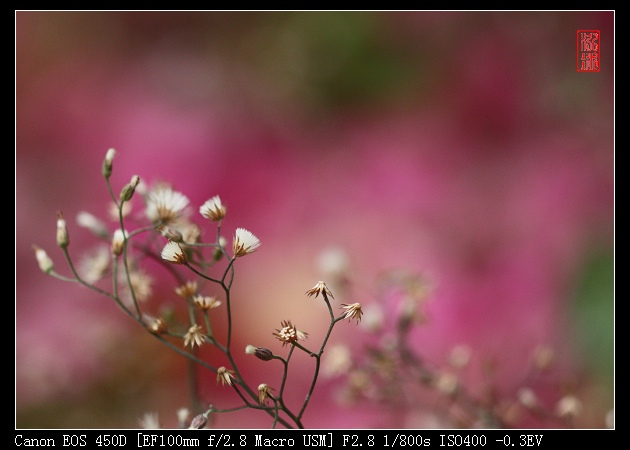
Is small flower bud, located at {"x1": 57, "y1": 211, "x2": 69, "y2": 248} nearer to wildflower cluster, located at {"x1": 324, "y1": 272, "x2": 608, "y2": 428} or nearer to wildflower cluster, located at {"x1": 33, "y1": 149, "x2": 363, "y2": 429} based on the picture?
wildflower cluster, located at {"x1": 33, "y1": 149, "x2": 363, "y2": 429}

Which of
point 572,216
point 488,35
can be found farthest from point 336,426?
point 488,35

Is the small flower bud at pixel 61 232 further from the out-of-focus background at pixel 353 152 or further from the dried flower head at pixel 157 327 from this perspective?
the out-of-focus background at pixel 353 152

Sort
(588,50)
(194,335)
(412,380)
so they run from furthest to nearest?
(588,50) → (412,380) → (194,335)

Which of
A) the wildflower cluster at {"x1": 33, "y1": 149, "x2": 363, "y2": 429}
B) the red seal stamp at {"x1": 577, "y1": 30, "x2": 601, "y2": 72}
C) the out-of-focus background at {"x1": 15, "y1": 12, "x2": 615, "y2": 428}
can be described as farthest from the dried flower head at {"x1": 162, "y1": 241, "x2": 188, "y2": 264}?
the red seal stamp at {"x1": 577, "y1": 30, "x2": 601, "y2": 72}

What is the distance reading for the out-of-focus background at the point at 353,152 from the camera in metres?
0.53

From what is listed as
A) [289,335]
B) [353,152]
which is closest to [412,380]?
[289,335]

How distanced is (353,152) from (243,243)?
18.0 inches

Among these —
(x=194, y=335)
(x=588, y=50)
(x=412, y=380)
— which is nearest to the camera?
(x=194, y=335)

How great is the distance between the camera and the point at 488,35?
62cm

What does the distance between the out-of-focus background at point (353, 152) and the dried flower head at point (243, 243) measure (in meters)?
0.30

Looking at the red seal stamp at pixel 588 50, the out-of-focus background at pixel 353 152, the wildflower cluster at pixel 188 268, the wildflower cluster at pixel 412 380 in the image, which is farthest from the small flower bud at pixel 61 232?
the red seal stamp at pixel 588 50

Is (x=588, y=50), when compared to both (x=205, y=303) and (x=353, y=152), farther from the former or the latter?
(x=205, y=303)

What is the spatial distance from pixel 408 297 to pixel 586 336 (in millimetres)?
284

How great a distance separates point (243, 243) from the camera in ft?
0.66
